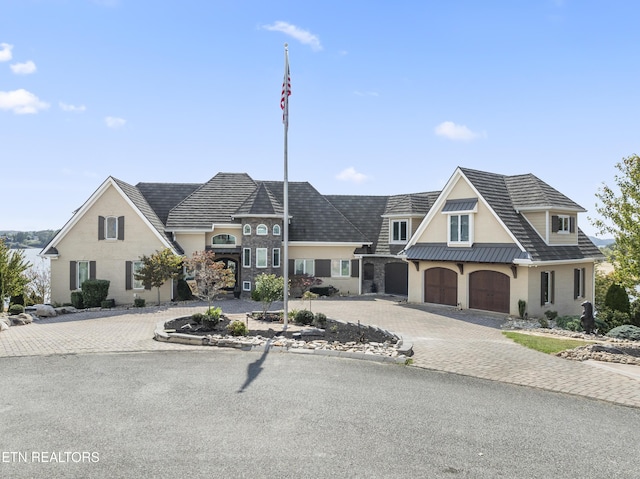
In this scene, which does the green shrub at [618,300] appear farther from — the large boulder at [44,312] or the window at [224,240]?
the large boulder at [44,312]

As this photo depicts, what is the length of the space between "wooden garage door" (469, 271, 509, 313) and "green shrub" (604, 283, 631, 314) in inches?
258

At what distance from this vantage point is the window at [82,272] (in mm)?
29953

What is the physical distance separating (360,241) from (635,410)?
25654 millimetres

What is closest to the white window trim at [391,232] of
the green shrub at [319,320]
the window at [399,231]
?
the window at [399,231]

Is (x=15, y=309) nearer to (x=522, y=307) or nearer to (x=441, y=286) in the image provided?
(x=441, y=286)

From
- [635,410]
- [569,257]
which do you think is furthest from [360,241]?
[635,410]

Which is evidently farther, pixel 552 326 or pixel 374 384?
pixel 552 326

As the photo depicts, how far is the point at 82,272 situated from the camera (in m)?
30.1

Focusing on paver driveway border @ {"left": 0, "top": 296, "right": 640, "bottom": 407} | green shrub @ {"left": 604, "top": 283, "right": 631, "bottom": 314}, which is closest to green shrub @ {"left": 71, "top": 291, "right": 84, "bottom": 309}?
paver driveway border @ {"left": 0, "top": 296, "right": 640, "bottom": 407}

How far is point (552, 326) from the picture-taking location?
23.1m

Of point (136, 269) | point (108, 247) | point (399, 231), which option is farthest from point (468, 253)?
point (108, 247)

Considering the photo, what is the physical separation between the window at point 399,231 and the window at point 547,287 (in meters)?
11.6

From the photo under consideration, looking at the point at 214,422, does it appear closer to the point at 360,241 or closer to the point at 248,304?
the point at 248,304

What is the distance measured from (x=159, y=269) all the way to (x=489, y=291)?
20.4m
